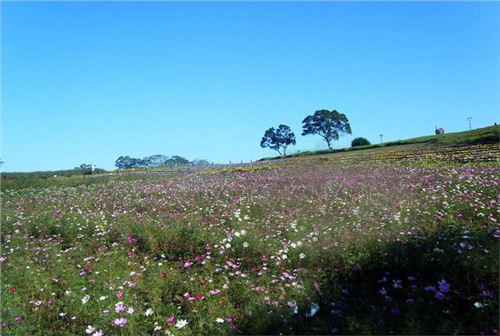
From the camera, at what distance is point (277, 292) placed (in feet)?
12.2

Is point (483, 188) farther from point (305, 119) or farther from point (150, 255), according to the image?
point (305, 119)

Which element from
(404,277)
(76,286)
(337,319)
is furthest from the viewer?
(76,286)

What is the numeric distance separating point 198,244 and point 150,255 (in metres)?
0.79

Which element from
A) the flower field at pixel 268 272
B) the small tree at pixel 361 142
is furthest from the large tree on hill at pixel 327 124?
the flower field at pixel 268 272

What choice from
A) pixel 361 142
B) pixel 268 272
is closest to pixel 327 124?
pixel 361 142

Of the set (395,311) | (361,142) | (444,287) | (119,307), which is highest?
(361,142)

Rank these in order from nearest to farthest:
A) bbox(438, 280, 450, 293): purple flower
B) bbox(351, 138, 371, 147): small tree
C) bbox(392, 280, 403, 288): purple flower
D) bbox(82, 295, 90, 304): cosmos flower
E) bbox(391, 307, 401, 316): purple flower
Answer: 1. bbox(391, 307, 401, 316): purple flower
2. bbox(438, 280, 450, 293): purple flower
3. bbox(392, 280, 403, 288): purple flower
4. bbox(82, 295, 90, 304): cosmos flower
5. bbox(351, 138, 371, 147): small tree

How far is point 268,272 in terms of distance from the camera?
4.20 metres

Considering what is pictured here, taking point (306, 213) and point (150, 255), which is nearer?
point (150, 255)

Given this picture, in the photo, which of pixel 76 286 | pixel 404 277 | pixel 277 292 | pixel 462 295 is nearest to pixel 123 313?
pixel 76 286

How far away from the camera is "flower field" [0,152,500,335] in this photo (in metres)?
3.04

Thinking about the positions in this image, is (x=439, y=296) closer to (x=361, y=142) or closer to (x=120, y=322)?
(x=120, y=322)

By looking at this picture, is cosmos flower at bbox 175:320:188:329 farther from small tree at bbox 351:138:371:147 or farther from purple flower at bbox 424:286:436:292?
small tree at bbox 351:138:371:147

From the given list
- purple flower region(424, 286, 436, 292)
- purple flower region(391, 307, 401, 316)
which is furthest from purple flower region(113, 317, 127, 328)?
purple flower region(424, 286, 436, 292)
